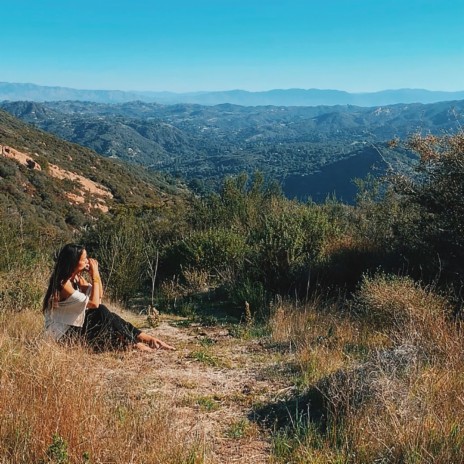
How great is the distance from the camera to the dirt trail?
2.79 metres

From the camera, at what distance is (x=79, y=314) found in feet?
14.3

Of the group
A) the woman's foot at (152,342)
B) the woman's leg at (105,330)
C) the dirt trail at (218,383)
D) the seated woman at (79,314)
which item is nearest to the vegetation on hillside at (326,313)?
the dirt trail at (218,383)

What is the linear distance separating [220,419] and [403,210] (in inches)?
233

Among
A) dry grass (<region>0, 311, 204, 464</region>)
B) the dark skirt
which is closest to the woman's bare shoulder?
the dark skirt

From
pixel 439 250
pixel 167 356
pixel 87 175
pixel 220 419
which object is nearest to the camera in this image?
pixel 220 419

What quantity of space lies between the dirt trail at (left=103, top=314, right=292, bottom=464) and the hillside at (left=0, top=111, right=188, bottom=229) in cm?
2509

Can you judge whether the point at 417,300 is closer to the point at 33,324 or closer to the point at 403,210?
the point at 403,210

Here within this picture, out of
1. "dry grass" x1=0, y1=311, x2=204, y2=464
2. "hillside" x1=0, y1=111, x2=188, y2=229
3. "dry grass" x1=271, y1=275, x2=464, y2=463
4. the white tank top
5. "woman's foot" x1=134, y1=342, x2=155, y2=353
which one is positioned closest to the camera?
"dry grass" x1=0, y1=311, x2=204, y2=464

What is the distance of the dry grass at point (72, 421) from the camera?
85.7 inches

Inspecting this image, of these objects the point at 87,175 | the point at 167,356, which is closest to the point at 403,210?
the point at 167,356

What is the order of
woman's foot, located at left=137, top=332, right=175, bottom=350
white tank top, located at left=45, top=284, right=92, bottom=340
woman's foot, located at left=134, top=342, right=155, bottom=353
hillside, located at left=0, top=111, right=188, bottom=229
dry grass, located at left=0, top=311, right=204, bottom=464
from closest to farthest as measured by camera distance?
dry grass, located at left=0, top=311, right=204, bottom=464
white tank top, located at left=45, top=284, right=92, bottom=340
woman's foot, located at left=134, top=342, right=155, bottom=353
woman's foot, located at left=137, top=332, right=175, bottom=350
hillside, located at left=0, top=111, right=188, bottom=229

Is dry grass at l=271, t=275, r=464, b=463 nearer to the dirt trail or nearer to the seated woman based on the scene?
the dirt trail

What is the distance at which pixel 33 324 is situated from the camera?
14.9 feet

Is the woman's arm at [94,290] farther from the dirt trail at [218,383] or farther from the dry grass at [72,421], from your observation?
the dry grass at [72,421]
